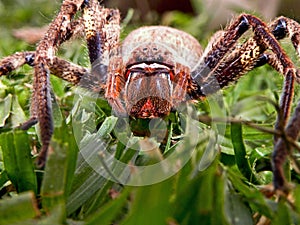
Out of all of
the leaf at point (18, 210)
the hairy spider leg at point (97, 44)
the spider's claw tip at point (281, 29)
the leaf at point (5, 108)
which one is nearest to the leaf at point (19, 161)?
the leaf at point (18, 210)

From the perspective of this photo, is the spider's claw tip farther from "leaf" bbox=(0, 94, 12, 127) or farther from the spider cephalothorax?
"leaf" bbox=(0, 94, 12, 127)

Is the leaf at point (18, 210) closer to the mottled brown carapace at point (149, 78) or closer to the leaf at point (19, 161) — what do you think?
the leaf at point (19, 161)

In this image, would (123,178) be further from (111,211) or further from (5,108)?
(5,108)

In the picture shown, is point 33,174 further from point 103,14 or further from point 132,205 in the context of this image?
point 103,14

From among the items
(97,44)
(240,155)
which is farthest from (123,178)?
(97,44)

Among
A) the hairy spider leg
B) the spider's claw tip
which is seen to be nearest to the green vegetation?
the hairy spider leg

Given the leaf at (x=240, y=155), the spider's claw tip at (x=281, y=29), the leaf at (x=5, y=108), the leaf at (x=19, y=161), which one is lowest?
the leaf at (x=240, y=155)

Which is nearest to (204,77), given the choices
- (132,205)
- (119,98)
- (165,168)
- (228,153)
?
(119,98)
